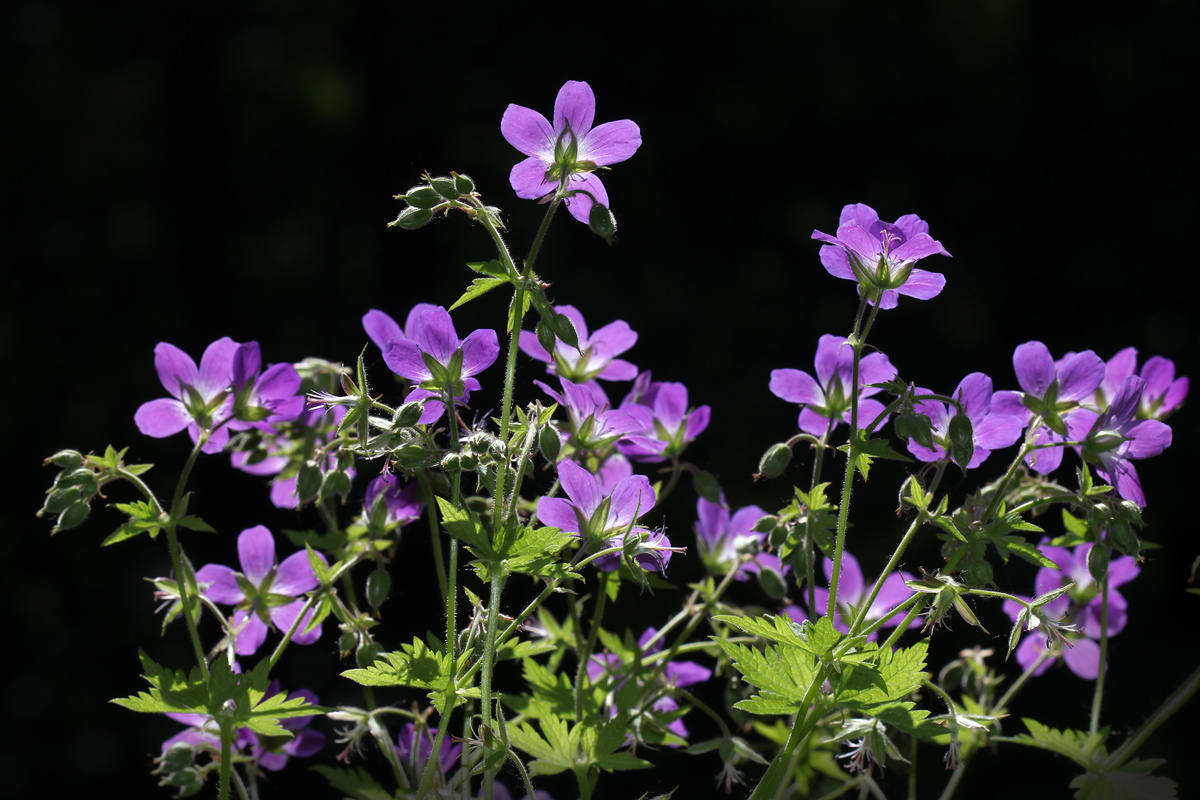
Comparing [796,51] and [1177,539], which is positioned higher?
[796,51]

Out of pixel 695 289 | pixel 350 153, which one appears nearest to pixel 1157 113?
pixel 695 289

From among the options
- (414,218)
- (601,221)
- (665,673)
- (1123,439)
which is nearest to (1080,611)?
(1123,439)

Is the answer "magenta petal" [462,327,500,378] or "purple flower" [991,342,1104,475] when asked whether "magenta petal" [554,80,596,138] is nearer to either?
"magenta petal" [462,327,500,378]

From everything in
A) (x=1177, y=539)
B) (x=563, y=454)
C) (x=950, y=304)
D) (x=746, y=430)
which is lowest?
(x=1177, y=539)

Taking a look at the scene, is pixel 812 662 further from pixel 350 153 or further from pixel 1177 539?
pixel 350 153

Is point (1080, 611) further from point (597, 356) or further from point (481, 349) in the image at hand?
point (481, 349)

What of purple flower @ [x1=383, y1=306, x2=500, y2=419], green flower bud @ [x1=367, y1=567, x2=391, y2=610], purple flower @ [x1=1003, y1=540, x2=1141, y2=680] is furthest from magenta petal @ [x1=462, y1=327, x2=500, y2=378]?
purple flower @ [x1=1003, y1=540, x2=1141, y2=680]

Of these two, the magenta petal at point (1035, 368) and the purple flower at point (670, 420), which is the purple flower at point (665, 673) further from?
the magenta petal at point (1035, 368)
